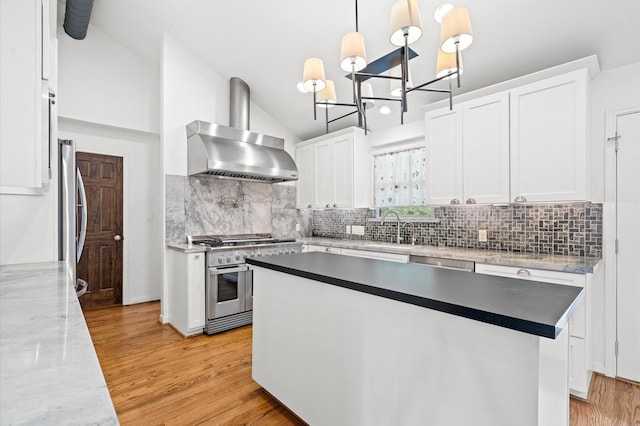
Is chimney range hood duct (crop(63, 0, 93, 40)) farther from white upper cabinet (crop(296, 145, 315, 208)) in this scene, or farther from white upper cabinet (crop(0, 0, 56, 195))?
white upper cabinet (crop(296, 145, 315, 208))

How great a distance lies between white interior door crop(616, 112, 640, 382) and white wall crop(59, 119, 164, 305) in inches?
192

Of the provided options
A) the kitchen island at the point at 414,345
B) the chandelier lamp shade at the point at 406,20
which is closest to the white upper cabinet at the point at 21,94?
the kitchen island at the point at 414,345

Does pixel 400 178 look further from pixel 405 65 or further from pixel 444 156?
pixel 405 65

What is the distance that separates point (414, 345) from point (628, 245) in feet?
7.80

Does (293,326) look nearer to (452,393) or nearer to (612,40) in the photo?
(452,393)

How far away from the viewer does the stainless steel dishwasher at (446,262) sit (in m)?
2.68

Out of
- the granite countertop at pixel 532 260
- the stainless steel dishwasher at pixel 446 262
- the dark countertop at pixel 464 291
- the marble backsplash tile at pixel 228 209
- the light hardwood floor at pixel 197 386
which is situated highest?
the marble backsplash tile at pixel 228 209

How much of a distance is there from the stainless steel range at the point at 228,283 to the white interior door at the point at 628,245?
3.35 metres

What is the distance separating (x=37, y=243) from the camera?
1988 mm

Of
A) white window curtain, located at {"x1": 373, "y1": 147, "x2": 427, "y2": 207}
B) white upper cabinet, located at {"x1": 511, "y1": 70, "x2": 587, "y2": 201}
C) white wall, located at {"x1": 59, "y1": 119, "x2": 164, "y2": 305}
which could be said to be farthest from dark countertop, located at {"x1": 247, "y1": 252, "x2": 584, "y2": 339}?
white wall, located at {"x1": 59, "y1": 119, "x2": 164, "y2": 305}

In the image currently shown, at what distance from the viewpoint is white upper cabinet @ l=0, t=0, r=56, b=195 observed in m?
1.23

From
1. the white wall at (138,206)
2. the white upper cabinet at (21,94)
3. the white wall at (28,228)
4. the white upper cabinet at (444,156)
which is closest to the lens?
the white upper cabinet at (21,94)

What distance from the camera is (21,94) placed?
4.14ft

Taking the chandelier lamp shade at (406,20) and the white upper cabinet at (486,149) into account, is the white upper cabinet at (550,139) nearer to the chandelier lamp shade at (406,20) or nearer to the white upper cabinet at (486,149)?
the white upper cabinet at (486,149)
